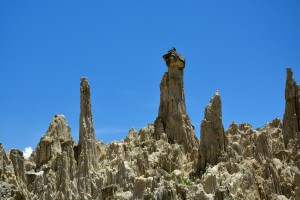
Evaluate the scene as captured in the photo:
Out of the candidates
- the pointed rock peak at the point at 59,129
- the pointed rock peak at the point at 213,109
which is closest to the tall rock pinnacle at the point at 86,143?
the pointed rock peak at the point at 59,129

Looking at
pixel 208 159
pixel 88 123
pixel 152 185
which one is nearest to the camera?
pixel 152 185

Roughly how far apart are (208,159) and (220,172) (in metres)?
5.44

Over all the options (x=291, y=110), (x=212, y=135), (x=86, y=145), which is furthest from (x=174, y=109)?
(x=291, y=110)

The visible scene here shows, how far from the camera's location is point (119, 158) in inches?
2992

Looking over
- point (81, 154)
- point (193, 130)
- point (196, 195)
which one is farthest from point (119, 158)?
point (196, 195)

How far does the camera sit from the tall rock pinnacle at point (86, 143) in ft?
242

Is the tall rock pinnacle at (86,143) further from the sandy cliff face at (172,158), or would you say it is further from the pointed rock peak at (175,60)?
the pointed rock peak at (175,60)

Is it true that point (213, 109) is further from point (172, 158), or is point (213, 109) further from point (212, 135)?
point (172, 158)

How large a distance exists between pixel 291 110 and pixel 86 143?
32.2 meters

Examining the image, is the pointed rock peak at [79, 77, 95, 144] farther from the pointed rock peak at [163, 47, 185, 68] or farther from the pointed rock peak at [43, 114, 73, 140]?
the pointed rock peak at [163, 47, 185, 68]

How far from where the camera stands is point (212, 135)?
73438 millimetres

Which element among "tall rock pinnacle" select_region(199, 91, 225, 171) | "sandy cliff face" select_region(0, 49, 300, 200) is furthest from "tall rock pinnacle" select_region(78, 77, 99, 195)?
"tall rock pinnacle" select_region(199, 91, 225, 171)

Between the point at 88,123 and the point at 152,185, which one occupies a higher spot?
the point at 88,123

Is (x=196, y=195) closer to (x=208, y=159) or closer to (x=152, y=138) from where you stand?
(x=208, y=159)
